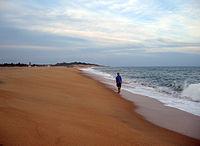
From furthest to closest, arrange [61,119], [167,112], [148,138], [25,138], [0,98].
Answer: [167,112] → [0,98] → [61,119] → [148,138] → [25,138]

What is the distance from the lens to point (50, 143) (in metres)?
2.92

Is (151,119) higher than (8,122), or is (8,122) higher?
(8,122)

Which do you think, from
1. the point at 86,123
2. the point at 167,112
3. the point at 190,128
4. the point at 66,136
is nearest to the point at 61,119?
the point at 86,123

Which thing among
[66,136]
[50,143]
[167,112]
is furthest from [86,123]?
[167,112]

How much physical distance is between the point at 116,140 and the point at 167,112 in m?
4.01

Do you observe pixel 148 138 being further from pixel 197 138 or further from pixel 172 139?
pixel 197 138

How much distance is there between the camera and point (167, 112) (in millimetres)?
6645

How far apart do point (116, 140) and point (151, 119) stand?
102 inches

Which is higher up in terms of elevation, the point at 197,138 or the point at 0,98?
the point at 0,98

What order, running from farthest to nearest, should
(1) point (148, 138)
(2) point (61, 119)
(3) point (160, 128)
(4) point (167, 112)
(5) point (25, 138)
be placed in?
(4) point (167, 112), (3) point (160, 128), (2) point (61, 119), (1) point (148, 138), (5) point (25, 138)

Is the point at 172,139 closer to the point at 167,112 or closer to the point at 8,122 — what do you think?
the point at 167,112

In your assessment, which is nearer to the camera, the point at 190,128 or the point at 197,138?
the point at 197,138

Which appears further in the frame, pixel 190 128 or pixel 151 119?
pixel 151 119

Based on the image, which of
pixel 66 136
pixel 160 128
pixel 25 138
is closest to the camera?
pixel 25 138
